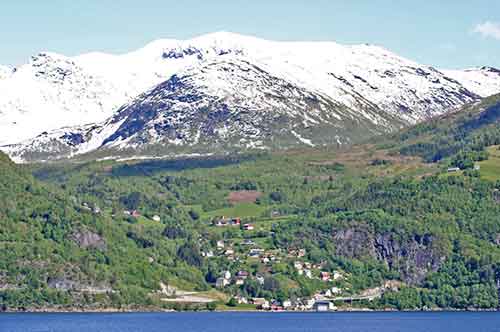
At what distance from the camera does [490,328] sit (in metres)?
180

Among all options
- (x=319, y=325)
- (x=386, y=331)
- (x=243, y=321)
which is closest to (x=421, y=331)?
(x=386, y=331)

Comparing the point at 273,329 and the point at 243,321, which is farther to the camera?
the point at 243,321

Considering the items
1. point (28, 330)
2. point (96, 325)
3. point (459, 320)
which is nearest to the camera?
point (28, 330)

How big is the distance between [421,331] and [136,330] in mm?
33515

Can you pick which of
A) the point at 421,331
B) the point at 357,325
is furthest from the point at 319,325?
the point at 421,331

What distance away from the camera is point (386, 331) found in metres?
178

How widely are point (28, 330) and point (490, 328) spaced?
54.3 m

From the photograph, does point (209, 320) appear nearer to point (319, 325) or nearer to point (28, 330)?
point (319, 325)

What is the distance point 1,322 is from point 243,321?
102ft

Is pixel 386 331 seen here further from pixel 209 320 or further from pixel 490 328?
pixel 209 320

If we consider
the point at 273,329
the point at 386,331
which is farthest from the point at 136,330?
the point at 386,331

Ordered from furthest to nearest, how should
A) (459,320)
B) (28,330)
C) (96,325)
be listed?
(459,320), (96,325), (28,330)

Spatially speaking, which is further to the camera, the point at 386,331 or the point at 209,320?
the point at 209,320

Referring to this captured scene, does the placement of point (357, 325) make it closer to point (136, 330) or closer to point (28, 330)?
point (136, 330)
